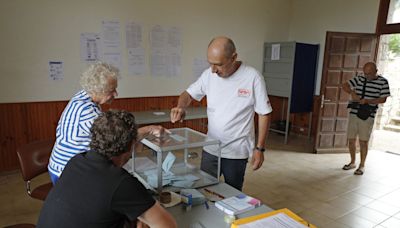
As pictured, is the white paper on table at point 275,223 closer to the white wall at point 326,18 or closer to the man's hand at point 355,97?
the man's hand at point 355,97

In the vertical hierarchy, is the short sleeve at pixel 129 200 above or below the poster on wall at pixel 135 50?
below

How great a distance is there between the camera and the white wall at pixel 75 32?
3.44 meters

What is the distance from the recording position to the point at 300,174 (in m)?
3.97

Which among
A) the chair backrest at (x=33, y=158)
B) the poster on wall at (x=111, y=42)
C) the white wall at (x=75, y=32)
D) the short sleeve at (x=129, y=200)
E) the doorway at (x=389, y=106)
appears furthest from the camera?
the doorway at (x=389, y=106)

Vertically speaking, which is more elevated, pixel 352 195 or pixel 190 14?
pixel 190 14

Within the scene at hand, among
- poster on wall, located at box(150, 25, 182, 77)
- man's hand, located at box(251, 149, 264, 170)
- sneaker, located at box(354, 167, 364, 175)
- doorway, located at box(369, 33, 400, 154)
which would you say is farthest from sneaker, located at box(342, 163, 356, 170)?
man's hand, located at box(251, 149, 264, 170)

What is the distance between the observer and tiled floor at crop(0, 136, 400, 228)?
2832mm

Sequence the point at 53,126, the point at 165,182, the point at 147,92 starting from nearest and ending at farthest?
the point at 165,182 < the point at 53,126 < the point at 147,92

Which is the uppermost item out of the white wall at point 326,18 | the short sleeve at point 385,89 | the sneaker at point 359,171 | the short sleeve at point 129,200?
the white wall at point 326,18

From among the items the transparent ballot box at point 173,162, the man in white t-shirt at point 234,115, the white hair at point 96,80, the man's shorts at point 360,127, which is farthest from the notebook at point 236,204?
the man's shorts at point 360,127

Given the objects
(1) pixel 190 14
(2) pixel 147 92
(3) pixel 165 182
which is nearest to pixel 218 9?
(1) pixel 190 14

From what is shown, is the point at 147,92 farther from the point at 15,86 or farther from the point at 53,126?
the point at 15,86

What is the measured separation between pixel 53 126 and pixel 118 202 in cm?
328

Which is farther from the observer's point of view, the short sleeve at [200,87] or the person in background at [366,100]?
the person in background at [366,100]
